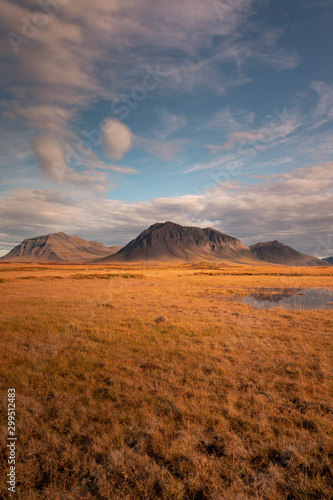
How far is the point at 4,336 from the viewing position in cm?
1312

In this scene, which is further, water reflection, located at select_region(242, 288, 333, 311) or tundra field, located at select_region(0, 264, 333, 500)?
water reflection, located at select_region(242, 288, 333, 311)

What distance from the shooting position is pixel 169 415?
6.38 m

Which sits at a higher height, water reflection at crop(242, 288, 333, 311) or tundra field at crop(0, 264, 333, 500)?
tundra field at crop(0, 264, 333, 500)

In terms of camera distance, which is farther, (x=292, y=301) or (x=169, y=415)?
(x=292, y=301)

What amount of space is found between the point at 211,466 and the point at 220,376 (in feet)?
13.7

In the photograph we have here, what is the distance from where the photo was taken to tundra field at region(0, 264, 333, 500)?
4406mm

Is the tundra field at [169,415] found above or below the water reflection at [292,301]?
above

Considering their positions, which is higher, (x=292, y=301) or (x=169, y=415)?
(x=169, y=415)

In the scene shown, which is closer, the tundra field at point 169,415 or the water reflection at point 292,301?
the tundra field at point 169,415

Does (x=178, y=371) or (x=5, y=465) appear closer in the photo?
Answer: (x=5, y=465)

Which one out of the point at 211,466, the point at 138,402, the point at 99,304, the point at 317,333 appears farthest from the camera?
the point at 99,304

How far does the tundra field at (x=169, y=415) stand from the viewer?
4406mm

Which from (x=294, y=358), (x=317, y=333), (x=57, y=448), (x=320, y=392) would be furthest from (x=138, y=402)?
(x=317, y=333)

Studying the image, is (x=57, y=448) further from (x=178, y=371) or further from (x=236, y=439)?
(x=178, y=371)
